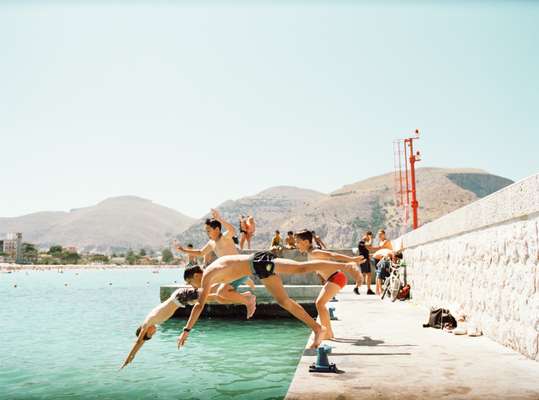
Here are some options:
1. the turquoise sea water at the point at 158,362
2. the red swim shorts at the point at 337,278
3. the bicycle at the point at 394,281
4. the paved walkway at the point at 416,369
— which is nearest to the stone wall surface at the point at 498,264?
the paved walkway at the point at 416,369

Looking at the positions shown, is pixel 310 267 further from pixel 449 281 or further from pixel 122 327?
pixel 122 327

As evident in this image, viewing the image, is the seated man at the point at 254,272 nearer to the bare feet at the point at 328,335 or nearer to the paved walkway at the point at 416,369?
the paved walkway at the point at 416,369

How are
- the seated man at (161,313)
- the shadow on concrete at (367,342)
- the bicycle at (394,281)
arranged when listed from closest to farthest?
the seated man at (161,313), the shadow on concrete at (367,342), the bicycle at (394,281)

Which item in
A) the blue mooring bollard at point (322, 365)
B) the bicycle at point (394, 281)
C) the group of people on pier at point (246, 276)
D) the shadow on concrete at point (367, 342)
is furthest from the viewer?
the bicycle at point (394, 281)

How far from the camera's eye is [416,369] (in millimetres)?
5562

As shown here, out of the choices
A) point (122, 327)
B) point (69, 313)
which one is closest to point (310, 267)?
point (122, 327)

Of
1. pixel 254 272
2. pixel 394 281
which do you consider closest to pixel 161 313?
pixel 254 272

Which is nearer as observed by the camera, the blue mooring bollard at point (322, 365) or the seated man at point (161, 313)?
the blue mooring bollard at point (322, 365)

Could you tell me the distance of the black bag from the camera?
29.1 ft

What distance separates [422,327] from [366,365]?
3.73 metres

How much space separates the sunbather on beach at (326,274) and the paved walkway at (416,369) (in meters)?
0.50

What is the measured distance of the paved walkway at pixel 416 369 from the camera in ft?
14.9

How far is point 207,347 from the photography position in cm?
1295

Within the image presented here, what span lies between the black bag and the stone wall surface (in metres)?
0.21
